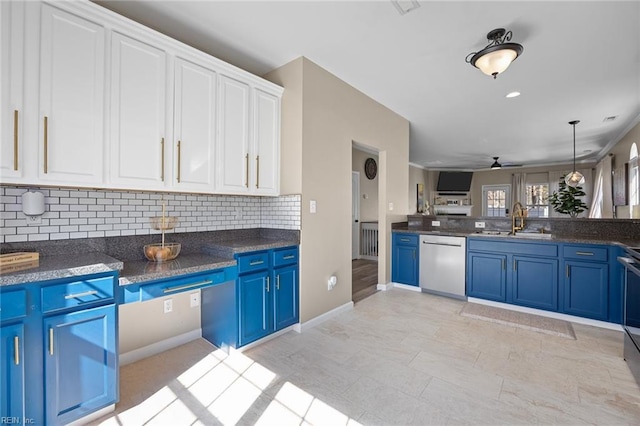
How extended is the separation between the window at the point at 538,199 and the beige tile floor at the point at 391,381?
7960 millimetres

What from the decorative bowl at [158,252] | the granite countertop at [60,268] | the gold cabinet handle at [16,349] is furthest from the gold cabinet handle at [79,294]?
the decorative bowl at [158,252]

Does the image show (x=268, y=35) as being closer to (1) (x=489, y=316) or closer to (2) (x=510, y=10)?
(2) (x=510, y=10)

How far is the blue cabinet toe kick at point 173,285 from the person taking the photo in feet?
5.92

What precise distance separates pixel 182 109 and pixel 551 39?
3189mm

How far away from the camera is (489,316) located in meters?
3.35

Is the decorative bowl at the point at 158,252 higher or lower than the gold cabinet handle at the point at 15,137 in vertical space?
lower

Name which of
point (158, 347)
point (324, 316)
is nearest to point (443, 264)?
point (324, 316)

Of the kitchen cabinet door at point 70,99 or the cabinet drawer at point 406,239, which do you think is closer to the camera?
the kitchen cabinet door at point 70,99

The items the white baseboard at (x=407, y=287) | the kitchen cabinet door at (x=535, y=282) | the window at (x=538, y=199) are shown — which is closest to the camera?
the kitchen cabinet door at (x=535, y=282)

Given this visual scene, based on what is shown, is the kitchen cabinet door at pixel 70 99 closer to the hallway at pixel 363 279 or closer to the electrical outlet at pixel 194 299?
the electrical outlet at pixel 194 299

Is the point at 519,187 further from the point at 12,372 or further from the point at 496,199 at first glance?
the point at 12,372

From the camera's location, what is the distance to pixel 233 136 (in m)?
2.58

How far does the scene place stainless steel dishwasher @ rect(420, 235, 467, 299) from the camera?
392cm

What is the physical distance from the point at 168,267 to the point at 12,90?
129 centimetres
